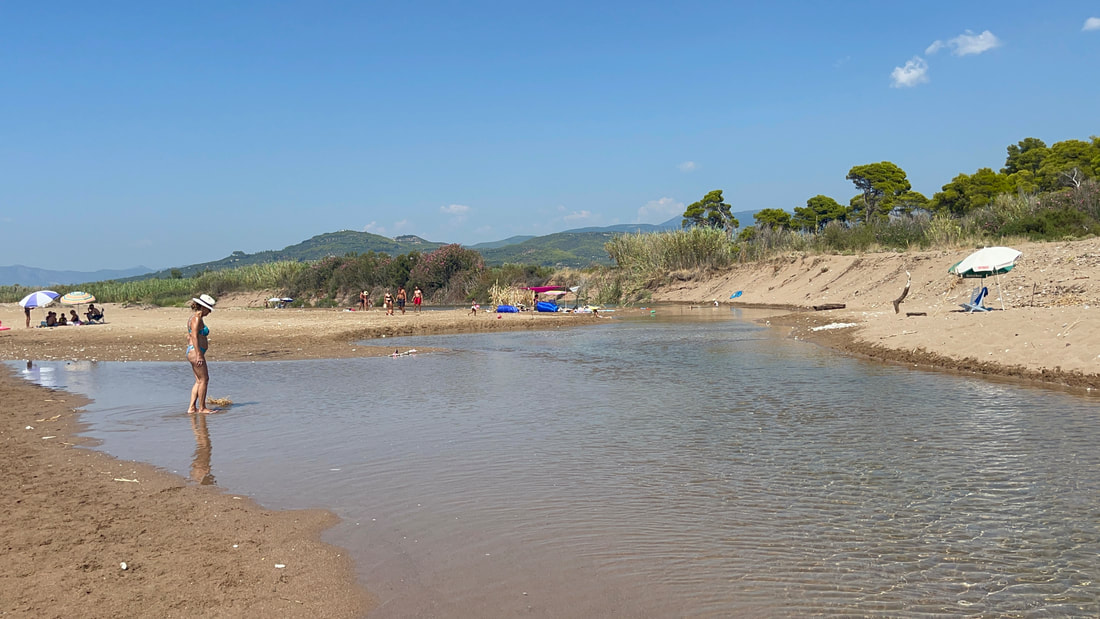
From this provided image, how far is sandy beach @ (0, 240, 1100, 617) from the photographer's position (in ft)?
17.0

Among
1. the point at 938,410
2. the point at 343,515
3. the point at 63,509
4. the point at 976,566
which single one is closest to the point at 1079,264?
the point at 938,410

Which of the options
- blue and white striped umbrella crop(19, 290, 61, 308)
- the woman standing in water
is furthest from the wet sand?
A: blue and white striped umbrella crop(19, 290, 61, 308)

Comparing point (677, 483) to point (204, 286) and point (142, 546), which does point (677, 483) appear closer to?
point (142, 546)

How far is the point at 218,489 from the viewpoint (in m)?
7.98

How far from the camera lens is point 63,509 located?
7.02 meters

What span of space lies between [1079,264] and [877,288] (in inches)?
403

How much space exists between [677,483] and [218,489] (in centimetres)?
479

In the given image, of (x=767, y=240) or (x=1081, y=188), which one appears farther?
(x=767, y=240)

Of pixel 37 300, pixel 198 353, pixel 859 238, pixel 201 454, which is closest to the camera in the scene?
pixel 201 454

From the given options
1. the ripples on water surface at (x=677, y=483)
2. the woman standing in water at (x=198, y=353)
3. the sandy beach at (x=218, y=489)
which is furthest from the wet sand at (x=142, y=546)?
the woman standing in water at (x=198, y=353)

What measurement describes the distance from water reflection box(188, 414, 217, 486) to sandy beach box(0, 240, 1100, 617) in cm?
25

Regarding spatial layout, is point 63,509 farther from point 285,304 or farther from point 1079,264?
point 285,304

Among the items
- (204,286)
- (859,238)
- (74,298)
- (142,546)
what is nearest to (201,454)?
(142,546)

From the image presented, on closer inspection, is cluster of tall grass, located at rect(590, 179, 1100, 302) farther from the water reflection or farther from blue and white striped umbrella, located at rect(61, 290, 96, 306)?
the water reflection
